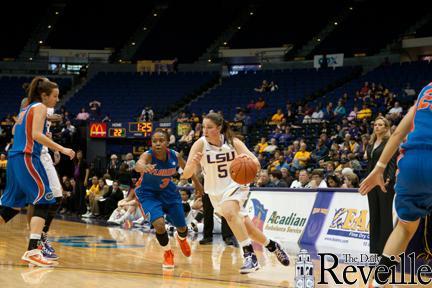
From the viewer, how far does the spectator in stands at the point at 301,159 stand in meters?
16.5

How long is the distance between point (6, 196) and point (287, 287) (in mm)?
3155

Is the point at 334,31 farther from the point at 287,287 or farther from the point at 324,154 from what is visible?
the point at 287,287

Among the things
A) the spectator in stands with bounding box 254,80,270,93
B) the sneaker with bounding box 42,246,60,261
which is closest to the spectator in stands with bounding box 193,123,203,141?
the spectator in stands with bounding box 254,80,270,93

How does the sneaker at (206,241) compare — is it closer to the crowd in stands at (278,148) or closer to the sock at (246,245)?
the crowd in stands at (278,148)

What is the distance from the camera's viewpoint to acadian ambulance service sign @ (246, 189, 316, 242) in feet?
36.5

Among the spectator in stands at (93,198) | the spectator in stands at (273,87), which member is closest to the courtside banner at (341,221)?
the spectator in stands at (93,198)

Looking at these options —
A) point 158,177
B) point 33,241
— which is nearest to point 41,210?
point 33,241

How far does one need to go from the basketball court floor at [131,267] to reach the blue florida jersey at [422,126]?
6.57 feet

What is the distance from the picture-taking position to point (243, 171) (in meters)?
6.92

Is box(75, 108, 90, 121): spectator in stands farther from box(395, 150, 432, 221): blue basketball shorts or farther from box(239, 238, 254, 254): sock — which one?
box(395, 150, 432, 221): blue basketball shorts

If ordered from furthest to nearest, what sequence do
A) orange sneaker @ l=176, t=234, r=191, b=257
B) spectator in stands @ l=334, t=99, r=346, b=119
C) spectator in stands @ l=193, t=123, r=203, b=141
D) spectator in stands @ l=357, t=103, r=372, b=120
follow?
spectator in stands @ l=193, t=123, r=203, b=141, spectator in stands @ l=334, t=99, r=346, b=119, spectator in stands @ l=357, t=103, r=372, b=120, orange sneaker @ l=176, t=234, r=191, b=257

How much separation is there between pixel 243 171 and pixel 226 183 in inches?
18.0

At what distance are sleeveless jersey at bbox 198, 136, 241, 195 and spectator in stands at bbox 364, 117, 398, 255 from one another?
1.62 m

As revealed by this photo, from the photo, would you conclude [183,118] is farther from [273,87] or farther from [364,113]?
[364,113]
